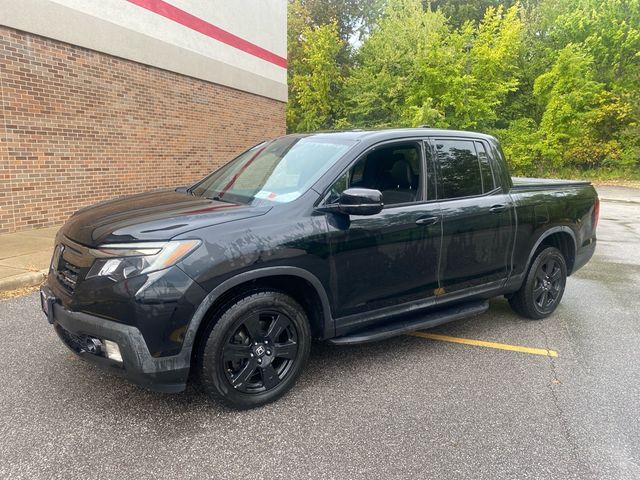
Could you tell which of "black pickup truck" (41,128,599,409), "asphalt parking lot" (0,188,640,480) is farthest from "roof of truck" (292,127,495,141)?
"asphalt parking lot" (0,188,640,480)

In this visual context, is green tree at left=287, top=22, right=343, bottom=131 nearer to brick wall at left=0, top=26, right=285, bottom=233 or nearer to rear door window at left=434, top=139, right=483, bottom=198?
brick wall at left=0, top=26, right=285, bottom=233

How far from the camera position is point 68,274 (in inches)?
113

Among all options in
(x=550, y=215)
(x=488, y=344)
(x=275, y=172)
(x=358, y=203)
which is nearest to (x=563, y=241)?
(x=550, y=215)

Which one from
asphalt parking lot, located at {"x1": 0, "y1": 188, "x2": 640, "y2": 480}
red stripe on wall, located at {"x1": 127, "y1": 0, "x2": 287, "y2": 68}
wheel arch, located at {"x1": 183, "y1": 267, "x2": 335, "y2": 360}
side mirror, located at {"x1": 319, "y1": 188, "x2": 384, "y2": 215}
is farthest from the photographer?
red stripe on wall, located at {"x1": 127, "y1": 0, "x2": 287, "y2": 68}

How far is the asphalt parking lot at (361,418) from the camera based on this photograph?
7.93 ft

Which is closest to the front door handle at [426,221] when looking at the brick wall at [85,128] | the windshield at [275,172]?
the windshield at [275,172]

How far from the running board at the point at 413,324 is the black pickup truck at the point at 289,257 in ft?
0.05

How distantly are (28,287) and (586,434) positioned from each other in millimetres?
5624

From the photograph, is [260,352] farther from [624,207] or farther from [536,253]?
[624,207]

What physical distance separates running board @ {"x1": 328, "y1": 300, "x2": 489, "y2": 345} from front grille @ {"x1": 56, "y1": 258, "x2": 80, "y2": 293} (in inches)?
66.9

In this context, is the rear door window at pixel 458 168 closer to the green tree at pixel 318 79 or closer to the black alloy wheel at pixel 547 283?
the black alloy wheel at pixel 547 283

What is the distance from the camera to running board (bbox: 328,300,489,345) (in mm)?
3273

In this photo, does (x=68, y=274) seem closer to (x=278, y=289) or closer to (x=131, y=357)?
(x=131, y=357)

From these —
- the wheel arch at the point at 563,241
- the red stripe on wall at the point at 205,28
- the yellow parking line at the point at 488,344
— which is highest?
the red stripe on wall at the point at 205,28
